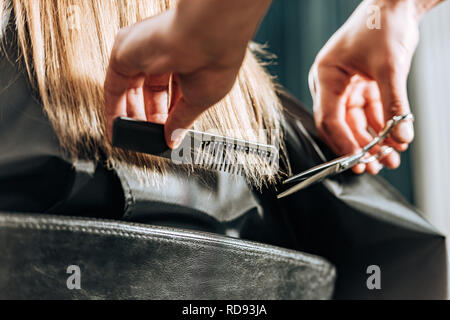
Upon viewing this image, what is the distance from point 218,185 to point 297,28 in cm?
55

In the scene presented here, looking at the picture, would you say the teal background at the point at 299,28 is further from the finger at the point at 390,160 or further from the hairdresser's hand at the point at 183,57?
the hairdresser's hand at the point at 183,57

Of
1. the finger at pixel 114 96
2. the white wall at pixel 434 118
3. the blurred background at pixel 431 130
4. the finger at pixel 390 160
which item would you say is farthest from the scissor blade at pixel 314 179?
the white wall at pixel 434 118

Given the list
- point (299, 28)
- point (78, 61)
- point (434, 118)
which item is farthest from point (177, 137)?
point (434, 118)

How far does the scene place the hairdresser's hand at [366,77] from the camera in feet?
1.72

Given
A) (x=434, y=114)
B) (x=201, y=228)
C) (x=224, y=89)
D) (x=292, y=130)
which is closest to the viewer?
(x=224, y=89)

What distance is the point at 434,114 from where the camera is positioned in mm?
1709

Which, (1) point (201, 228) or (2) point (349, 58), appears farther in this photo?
(2) point (349, 58)

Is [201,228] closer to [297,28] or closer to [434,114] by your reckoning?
[297,28]

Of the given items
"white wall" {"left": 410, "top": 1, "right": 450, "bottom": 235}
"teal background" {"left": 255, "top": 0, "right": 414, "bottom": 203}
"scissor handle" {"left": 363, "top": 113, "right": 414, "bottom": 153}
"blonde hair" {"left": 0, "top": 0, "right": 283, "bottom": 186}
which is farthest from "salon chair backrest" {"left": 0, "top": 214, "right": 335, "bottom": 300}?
"white wall" {"left": 410, "top": 1, "right": 450, "bottom": 235}

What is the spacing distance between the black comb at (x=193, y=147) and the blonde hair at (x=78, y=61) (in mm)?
25

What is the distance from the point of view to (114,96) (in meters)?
0.37

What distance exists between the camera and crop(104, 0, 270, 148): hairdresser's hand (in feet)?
0.88

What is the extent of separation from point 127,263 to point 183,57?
7.8 inches
